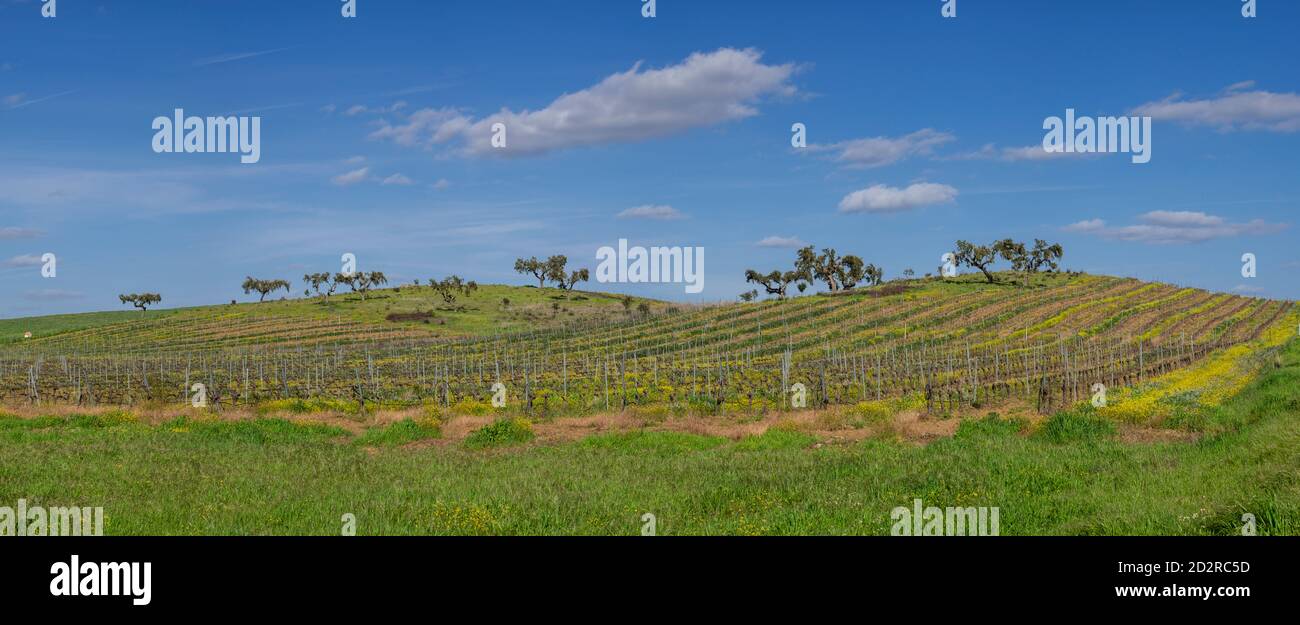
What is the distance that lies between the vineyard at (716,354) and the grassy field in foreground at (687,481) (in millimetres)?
12266

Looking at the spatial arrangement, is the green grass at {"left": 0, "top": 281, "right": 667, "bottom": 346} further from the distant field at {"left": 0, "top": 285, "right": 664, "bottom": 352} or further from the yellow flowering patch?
the yellow flowering patch

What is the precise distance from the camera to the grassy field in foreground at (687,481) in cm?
1240

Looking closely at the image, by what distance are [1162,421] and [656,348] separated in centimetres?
5306

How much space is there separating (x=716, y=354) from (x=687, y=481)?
5393cm

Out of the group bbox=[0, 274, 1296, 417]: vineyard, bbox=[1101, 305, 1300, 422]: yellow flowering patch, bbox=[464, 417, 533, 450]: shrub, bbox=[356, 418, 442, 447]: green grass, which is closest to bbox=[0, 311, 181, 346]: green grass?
bbox=[0, 274, 1296, 417]: vineyard

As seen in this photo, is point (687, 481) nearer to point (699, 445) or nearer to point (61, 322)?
point (699, 445)

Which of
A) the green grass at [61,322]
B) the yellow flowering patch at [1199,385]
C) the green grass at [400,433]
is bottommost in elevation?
the green grass at [400,433]

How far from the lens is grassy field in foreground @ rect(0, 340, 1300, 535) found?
12.4m

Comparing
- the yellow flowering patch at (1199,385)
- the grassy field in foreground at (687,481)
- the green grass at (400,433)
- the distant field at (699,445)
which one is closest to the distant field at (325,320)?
the distant field at (699,445)

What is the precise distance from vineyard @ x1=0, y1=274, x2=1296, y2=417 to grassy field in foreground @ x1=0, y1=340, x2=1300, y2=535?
483 inches

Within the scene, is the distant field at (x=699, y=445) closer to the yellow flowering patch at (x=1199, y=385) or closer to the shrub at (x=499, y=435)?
the shrub at (x=499, y=435)

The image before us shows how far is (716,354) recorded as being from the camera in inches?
2781

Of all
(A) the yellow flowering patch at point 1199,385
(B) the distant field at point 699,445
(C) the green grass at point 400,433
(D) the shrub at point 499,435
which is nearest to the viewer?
(B) the distant field at point 699,445
